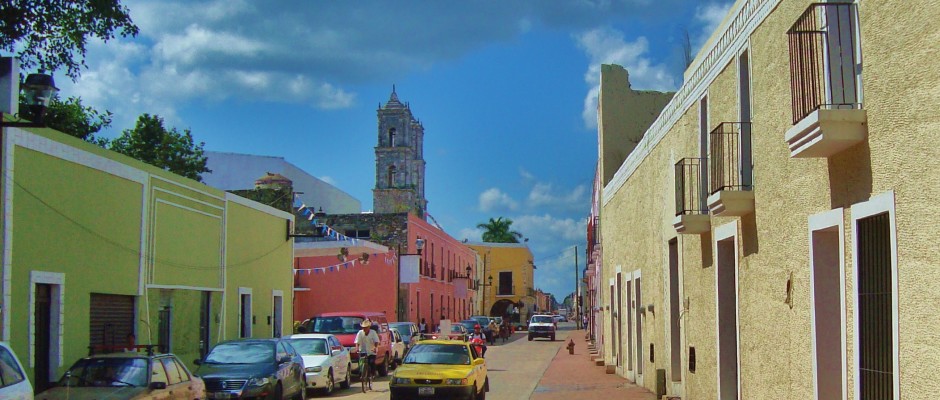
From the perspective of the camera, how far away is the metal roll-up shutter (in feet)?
63.4

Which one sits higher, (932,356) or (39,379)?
(932,356)

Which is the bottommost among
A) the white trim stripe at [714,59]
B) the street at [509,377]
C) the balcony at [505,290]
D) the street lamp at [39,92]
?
the street at [509,377]

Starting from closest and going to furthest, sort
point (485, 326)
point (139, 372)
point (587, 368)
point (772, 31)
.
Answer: point (772, 31) → point (139, 372) → point (587, 368) → point (485, 326)

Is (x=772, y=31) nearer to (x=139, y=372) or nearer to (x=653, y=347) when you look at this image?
(x=139, y=372)

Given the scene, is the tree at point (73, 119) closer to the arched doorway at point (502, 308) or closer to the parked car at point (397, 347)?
the parked car at point (397, 347)

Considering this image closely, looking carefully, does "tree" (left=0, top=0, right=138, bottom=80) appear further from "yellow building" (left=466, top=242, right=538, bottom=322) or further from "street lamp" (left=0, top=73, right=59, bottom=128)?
"yellow building" (left=466, top=242, right=538, bottom=322)

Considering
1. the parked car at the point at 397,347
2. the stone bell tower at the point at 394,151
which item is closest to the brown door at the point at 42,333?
the parked car at the point at 397,347

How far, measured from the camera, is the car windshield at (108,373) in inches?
554

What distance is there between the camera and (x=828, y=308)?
388 inches

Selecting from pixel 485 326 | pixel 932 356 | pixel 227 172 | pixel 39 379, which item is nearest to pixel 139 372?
pixel 39 379

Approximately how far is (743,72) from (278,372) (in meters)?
10.5

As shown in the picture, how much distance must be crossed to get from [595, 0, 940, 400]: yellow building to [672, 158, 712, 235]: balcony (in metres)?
0.04

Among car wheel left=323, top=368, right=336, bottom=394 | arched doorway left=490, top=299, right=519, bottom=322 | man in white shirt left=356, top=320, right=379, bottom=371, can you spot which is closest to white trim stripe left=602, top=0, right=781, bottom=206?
man in white shirt left=356, top=320, right=379, bottom=371

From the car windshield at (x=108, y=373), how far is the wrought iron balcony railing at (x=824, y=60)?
32.0 feet
